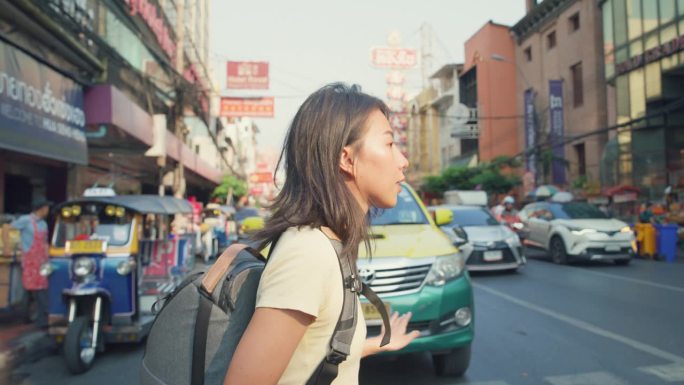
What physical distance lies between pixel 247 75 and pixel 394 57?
27.5 meters

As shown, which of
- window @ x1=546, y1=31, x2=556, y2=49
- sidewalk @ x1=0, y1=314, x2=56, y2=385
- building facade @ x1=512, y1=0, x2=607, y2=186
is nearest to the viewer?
sidewalk @ x1=0, y1=314, x2=56, y2=385

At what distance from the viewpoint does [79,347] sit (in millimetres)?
5055

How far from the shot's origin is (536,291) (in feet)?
29.4

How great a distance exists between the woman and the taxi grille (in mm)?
2713

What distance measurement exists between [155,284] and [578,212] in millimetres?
10576

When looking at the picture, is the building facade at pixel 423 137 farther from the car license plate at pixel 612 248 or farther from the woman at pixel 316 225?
the woman at pixel 316 225

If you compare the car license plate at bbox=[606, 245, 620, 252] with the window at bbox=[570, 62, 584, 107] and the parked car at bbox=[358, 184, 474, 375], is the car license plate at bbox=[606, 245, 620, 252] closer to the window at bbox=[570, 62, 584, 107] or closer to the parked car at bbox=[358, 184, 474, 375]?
the parked car at bbox=[358, 184, 474, 375]

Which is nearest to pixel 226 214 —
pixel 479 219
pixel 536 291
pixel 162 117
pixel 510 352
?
pixel 162 117

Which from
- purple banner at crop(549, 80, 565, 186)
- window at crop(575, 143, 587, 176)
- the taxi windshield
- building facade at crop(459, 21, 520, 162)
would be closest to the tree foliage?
purple banner at crop(549, 80, 565, 186)

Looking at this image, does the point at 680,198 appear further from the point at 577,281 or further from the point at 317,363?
the point at 317,363

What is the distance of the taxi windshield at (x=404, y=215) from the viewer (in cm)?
555

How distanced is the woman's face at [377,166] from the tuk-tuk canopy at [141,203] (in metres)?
5.52

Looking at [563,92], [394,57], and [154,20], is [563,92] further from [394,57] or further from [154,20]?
[394,57]

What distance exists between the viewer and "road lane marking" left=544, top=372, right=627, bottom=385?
4.30 meters
